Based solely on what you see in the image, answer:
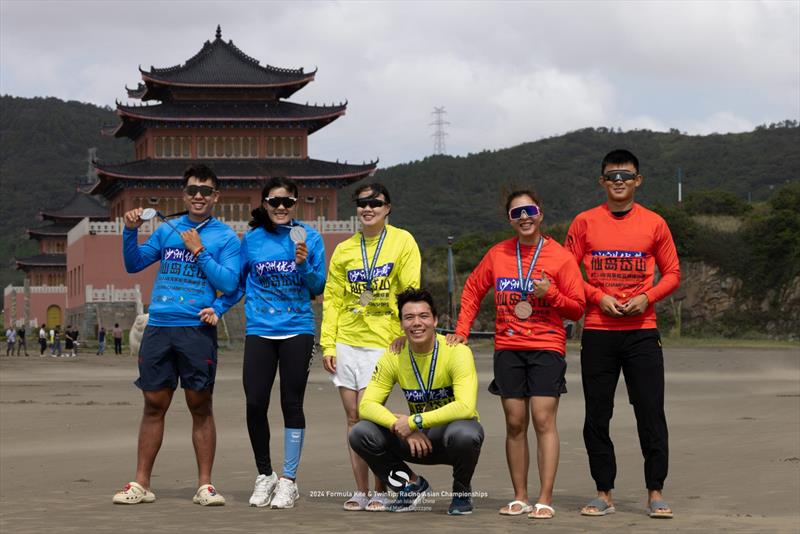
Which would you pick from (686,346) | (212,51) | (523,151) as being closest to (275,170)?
(212,51)

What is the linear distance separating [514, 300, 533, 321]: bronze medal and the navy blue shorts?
1837 millimetres

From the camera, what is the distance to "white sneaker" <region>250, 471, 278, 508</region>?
23.8ft

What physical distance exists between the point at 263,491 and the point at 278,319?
990 millimetres

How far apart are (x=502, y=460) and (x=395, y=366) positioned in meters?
3.39

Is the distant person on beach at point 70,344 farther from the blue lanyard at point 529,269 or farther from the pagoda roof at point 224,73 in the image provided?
the blue lanyard at point 529,269

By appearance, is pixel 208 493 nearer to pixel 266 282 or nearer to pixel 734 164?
pixel 266 282

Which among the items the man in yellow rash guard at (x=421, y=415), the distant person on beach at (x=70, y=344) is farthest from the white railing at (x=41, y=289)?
the man in yellow rash guard at (x=421, y=415)

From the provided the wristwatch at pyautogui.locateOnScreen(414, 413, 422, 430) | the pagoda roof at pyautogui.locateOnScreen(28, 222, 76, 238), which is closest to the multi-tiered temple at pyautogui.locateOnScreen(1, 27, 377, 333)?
the pagoda roof at pyautogui.locateOnScreen(28, 222, 76, 238)

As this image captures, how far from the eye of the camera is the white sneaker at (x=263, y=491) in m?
7.25

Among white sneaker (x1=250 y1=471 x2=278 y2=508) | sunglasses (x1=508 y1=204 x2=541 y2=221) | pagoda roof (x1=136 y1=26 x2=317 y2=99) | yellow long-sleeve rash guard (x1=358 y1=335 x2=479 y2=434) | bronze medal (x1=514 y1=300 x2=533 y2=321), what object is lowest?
white sneaker (x1=250 y1=471 x2=278 y2=508)

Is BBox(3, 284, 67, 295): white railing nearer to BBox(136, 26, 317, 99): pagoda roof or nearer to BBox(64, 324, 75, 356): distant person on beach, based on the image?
BBox(136, 26, 317, 99): pagoda roof

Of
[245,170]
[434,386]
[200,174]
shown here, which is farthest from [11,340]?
[434,386]

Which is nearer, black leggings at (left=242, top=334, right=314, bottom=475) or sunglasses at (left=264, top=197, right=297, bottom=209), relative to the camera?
black leggings at (left=242, top=334, right=314, bottom=475)

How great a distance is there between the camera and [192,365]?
291 inches
